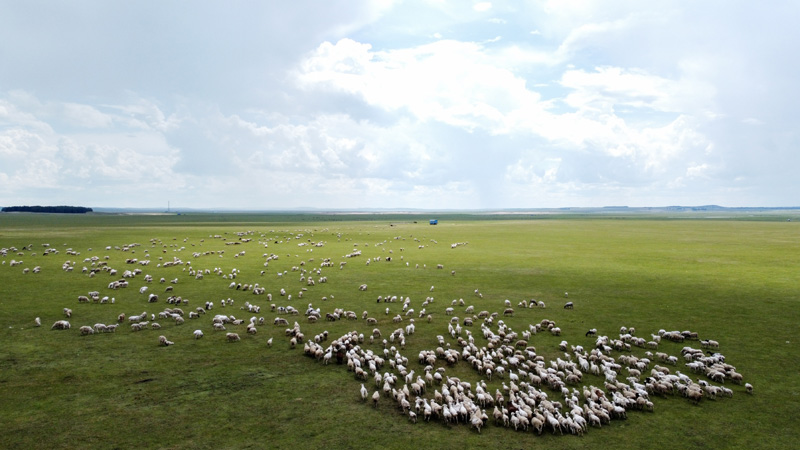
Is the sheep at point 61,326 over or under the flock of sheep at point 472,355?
over

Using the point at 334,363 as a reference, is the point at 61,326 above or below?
above

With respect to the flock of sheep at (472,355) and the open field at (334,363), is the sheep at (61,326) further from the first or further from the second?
the open field at (334,363)

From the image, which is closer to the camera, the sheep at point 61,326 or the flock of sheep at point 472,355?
the flock of sheep at point 472,355

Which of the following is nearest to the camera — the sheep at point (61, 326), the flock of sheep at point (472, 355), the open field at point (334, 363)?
the open field at point (334, 363)

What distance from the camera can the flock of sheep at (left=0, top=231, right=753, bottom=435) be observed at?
38.2 ft

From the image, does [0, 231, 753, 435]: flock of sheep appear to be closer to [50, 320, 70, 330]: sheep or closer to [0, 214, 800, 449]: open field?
[50, 320, 70, 330]: sheep

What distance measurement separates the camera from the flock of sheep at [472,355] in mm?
11656

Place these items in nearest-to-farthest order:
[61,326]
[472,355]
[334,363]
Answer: [334,363]
[472,355]
[61,326]

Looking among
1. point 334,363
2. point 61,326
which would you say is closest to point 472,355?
point 334,363

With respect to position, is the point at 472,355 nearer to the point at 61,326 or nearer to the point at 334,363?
the point at 334,363

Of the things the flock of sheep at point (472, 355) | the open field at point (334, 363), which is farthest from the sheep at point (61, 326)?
the open field at point (334, 363)

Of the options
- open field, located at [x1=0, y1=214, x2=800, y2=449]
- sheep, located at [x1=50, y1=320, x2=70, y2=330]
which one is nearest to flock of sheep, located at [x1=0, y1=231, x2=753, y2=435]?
sheep, located at [x1=50, y1=320, x2=70, y2=330]

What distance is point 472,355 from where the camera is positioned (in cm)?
1515

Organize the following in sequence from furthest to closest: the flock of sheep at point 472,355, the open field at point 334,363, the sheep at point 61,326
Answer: the sheep at point 61,326
the flock of sheep at point 472,355
the open field at point 334,363
